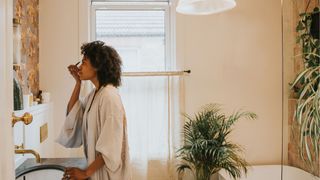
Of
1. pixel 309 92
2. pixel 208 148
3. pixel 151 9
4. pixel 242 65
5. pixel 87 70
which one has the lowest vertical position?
pixel 208 148

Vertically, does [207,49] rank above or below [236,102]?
above

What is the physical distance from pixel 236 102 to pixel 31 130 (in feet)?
6.22

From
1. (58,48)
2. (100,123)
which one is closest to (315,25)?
(100,123)

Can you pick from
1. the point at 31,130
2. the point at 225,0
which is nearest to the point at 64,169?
the point at 31,130

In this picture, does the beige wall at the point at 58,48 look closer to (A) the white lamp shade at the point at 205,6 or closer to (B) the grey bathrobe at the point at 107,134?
(A) the white lamp shade at the point at 205,6

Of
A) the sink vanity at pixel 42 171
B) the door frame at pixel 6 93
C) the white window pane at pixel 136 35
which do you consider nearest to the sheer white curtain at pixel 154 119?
the white window pane at pixel 136 35

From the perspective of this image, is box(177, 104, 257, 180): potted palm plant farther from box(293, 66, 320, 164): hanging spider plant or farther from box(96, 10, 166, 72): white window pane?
box(293, 66, 320, 164): hanging spider plant

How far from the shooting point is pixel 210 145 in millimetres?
2457

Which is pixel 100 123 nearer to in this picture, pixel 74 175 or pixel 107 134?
pixel 107 134

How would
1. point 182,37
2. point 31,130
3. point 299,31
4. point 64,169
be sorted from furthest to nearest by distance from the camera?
point 182,37 → point 31,130 → point 299,31 → point 64,169

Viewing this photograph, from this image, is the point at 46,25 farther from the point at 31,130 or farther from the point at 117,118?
the point at 117,118

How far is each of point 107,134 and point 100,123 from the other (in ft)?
0.23

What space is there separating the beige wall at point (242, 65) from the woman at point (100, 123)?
152cm

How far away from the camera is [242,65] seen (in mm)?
2930
